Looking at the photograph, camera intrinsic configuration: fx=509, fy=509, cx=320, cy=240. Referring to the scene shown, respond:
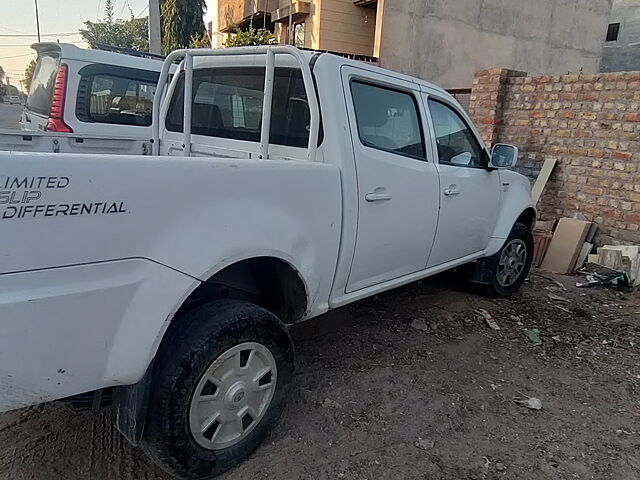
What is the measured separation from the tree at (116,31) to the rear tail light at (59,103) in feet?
127

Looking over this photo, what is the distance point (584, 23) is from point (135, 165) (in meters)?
16.9

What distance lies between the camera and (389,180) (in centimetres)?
319

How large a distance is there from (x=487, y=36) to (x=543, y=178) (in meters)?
7.88

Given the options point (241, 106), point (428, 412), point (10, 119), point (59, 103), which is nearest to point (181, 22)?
point (10, 119)

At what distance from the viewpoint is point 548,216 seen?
286 inches

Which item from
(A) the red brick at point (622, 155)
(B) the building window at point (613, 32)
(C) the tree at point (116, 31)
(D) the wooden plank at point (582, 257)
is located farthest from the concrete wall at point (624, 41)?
(C) the tree at point (116, 31)

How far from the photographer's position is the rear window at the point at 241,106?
10.0 ft

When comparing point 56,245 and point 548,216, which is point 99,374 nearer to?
point 56,245

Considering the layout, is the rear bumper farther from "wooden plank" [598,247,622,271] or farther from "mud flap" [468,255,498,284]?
"wooden plank" [598,247,622,271]

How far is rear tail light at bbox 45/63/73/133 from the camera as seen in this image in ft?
19.1

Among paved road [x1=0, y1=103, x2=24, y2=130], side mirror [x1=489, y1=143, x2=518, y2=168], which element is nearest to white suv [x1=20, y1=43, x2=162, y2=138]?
paved road [x1=0, y1=103, x2=24, y2=130]

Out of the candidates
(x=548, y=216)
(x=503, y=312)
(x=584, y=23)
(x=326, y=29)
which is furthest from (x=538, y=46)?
(x=503, y=312)

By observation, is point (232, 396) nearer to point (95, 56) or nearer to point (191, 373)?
point (191, 373)

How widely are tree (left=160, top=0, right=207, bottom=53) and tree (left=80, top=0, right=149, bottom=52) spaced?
1814 cm
